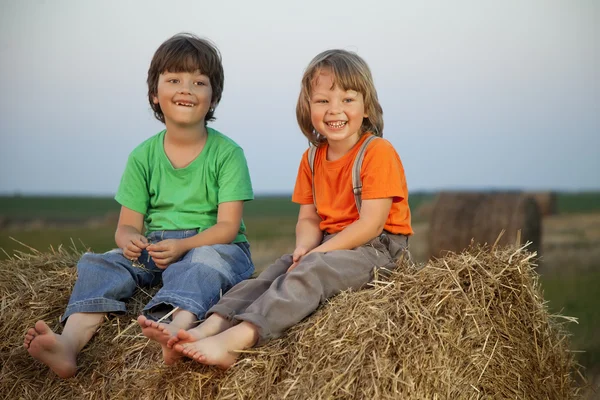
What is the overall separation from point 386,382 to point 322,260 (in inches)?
25.4

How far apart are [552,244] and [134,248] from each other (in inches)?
370

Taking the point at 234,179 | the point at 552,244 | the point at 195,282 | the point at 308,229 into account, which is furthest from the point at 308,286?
the point at 552,244

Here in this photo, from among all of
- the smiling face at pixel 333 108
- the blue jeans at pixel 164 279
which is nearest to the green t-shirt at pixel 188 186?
the blue jeans at pixel 164 279

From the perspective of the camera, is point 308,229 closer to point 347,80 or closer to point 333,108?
point 333,108

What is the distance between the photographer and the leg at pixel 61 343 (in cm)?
332

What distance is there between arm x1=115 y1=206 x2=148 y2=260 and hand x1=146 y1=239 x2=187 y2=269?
120mm

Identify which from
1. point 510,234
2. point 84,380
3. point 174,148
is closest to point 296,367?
point 84,380

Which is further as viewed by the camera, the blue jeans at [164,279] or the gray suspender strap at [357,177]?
the gray suspender strap at [357,177]

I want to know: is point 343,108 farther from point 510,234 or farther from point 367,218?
point 510,234

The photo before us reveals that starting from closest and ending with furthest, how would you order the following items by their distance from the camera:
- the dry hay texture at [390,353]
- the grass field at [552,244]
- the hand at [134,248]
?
the dry hay texture at [390,353], the hand at [134,248], the grass field at [552,244]

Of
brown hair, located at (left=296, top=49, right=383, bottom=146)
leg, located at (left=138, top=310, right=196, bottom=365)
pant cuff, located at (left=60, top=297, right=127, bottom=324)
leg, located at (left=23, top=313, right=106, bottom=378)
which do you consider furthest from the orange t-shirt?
leg, located at (left=23, top=313, right=106, bottom=378)

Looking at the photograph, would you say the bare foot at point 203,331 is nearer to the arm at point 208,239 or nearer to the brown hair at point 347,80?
the arm at point 208,239

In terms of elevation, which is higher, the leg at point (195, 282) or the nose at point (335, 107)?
the nose at point (335, 107)

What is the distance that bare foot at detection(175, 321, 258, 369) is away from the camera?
116 inches
